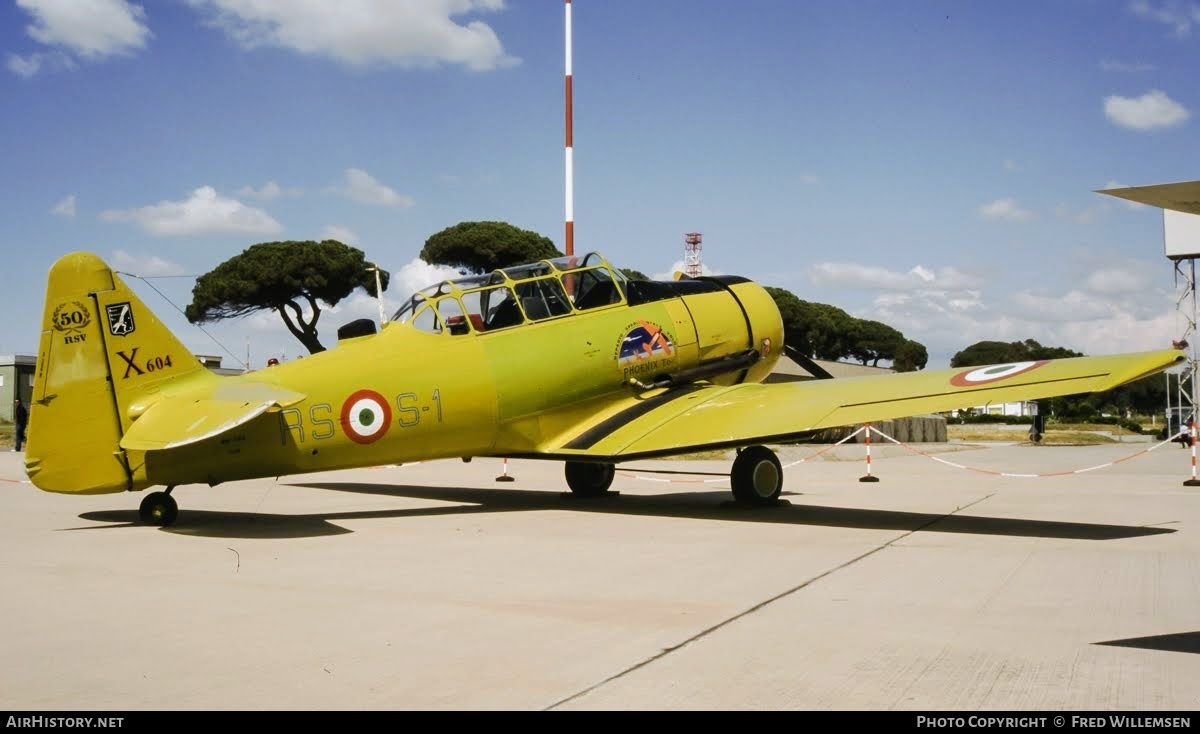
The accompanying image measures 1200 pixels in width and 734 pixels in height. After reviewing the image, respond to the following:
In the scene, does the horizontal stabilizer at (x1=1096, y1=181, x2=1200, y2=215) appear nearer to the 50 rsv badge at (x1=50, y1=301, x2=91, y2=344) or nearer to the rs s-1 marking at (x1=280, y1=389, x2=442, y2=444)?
the rs s-1 marking at (x1=280, y1=389, x2=442, y2=444)

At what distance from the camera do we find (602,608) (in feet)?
20.2

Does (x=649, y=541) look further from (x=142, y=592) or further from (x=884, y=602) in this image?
(x=142, y=592)

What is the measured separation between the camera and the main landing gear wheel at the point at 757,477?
489 inches

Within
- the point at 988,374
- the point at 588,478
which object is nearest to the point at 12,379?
the point at 588,478

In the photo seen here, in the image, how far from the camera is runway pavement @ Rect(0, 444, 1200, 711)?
4320mm

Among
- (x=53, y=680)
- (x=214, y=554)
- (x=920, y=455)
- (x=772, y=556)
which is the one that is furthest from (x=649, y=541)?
(x=920, y=455)

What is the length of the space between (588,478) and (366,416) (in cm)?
427

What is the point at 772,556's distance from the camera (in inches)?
328

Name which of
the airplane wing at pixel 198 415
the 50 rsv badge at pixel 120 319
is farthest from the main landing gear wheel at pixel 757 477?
the 50 rsv badge at pixel 120 319

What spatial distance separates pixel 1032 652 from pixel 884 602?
1.37m

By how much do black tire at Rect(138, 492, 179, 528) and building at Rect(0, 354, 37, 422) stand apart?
47226 mm

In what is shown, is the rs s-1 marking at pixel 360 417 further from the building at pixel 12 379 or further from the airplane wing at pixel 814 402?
the building at pixel 12 379

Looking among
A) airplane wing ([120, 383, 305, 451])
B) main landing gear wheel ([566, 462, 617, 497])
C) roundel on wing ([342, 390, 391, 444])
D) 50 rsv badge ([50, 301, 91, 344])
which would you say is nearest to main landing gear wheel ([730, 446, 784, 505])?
main landing gear wheel ([566, 462, 617, 497])

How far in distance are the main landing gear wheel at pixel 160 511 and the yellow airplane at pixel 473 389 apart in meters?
0.03
